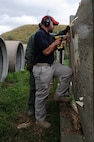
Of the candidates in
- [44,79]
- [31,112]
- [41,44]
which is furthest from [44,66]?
[31,112]

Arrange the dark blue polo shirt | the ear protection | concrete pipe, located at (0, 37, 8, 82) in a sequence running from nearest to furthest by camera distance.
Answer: the dark blue polo shirt → the ear protection → concrete pipe, located at (0, 37, 8, 82)

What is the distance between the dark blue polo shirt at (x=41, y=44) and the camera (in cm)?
337

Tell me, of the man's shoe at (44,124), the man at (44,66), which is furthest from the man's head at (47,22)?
the man's shoe at (44,124)

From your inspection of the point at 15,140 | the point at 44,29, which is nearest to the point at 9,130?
the point at 15,140

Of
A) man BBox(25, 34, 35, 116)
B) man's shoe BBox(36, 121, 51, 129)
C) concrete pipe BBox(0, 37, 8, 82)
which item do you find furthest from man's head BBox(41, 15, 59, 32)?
concrete pipe BBox(0, 37, 8, 82)

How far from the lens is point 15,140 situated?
3.38 m

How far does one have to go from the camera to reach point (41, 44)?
3.36 metres

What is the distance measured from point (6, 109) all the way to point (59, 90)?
1156 mm

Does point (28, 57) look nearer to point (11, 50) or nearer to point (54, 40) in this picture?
point (54, 40)

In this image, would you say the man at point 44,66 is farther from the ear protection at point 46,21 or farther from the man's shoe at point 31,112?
the man's shoe at point 31,112

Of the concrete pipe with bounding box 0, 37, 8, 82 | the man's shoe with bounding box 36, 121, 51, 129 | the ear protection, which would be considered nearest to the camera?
the ear protection

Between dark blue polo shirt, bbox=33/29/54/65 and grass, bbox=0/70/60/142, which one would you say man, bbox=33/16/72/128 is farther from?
grass, bbox=0/70/60/142

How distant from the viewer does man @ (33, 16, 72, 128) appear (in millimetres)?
3400

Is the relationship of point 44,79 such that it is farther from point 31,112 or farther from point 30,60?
point 31,112
